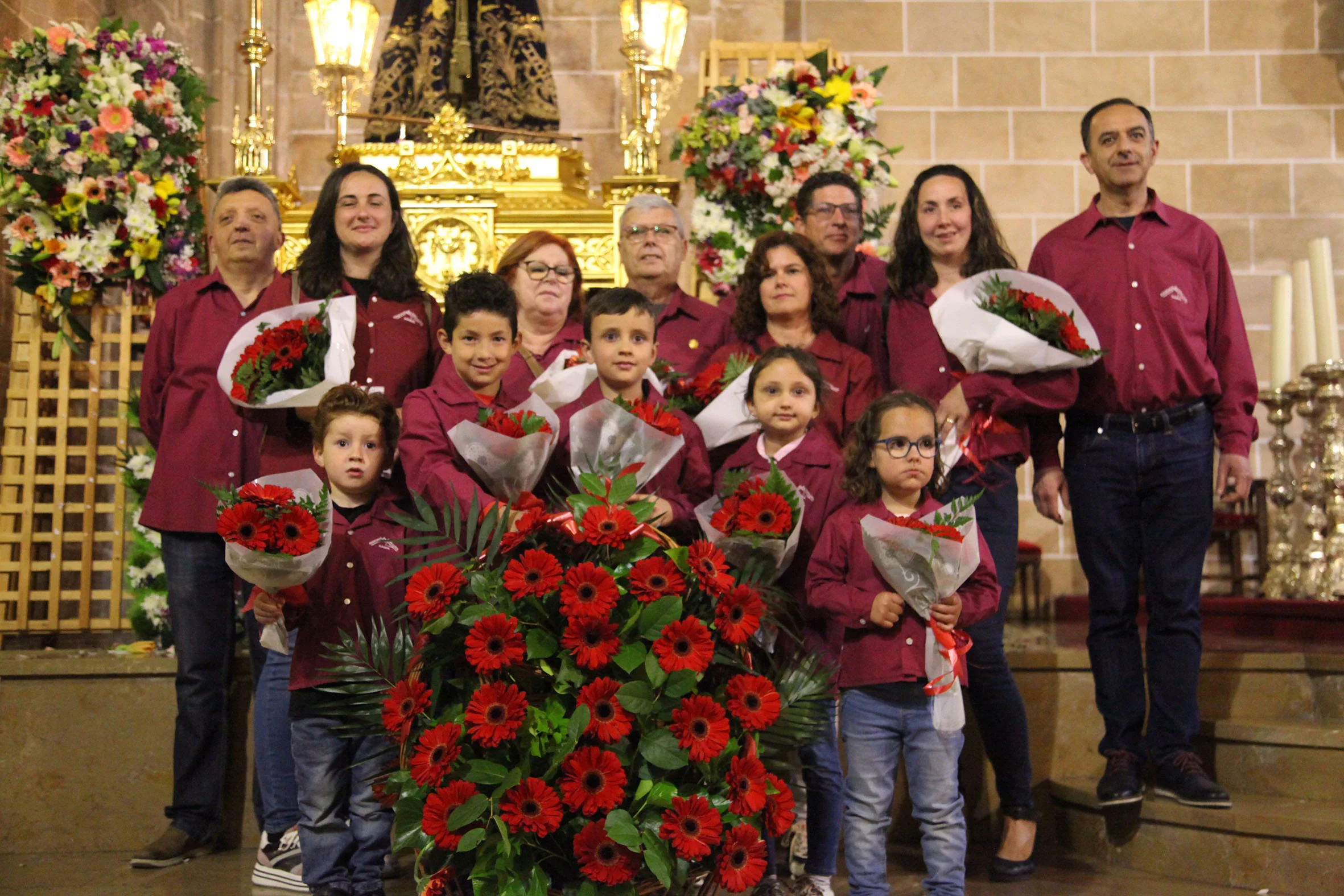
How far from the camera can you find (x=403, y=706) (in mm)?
2295

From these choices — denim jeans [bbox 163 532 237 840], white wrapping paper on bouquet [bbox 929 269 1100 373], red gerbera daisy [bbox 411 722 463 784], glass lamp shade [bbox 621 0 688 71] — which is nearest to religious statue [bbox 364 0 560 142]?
glass lamp shade [bbox 621 0 688 71]

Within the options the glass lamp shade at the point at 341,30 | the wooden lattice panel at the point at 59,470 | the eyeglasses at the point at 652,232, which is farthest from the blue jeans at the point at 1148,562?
the glass lamp shade at the point at 341,30

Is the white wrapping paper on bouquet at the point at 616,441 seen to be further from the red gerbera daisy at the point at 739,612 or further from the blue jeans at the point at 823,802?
the blue jeans at the point at 823,802

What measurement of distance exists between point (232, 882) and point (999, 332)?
88.3 inches

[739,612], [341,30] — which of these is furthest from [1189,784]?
[341,30]

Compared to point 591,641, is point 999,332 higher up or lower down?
higher up

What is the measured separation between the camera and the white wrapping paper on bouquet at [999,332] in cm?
312

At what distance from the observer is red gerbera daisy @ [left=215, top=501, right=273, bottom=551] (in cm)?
260

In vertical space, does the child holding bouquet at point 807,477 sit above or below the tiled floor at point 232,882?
above

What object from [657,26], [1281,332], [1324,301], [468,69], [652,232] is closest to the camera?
[652,232]

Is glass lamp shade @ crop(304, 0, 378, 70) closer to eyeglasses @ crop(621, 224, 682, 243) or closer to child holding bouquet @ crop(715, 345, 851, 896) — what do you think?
eyeglasses @ crop(621, 224, 682, 243)

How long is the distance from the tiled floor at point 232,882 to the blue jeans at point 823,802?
238mm

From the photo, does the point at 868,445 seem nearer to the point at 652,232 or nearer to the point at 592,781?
the point at 592,781

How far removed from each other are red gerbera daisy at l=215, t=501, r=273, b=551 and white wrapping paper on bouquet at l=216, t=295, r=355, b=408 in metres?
0.47
